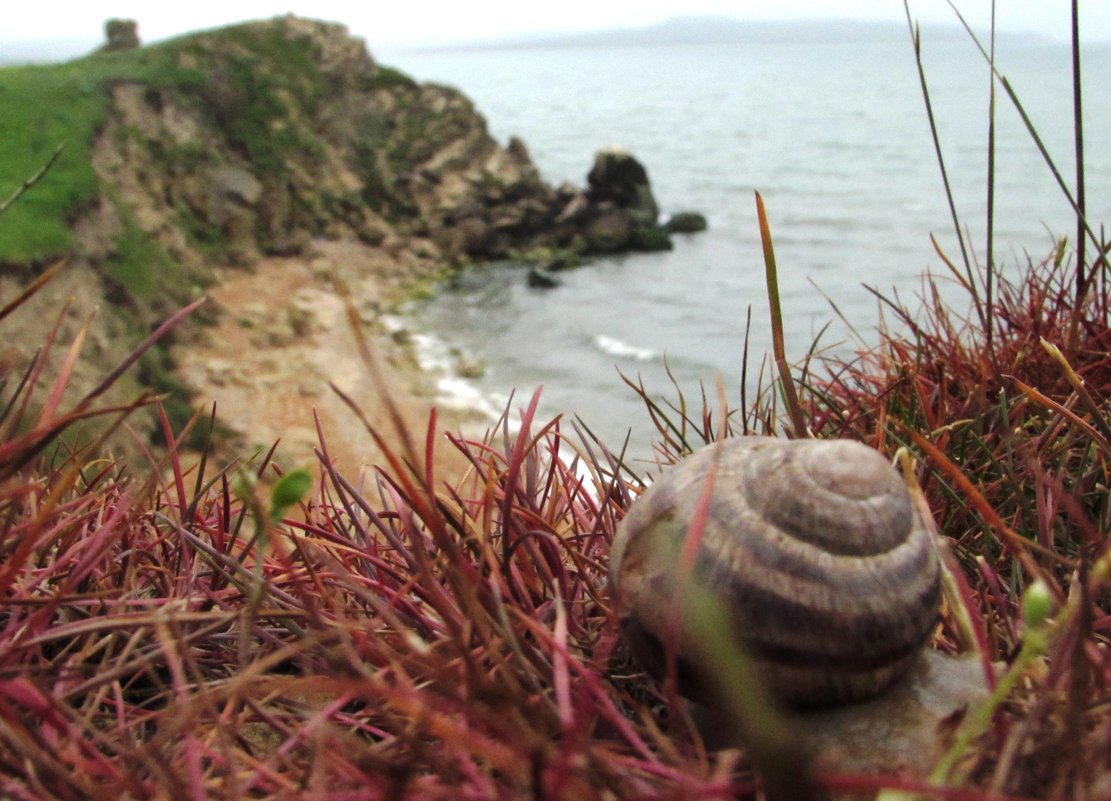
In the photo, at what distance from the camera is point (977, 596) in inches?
62.6

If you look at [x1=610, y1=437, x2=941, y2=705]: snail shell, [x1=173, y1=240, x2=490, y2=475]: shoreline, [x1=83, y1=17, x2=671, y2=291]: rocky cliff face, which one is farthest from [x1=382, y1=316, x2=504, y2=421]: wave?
[x1=610, y1=437, x2=941, y2=705]: snail shell

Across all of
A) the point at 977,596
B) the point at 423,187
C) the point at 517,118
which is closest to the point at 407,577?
the point at 977,596

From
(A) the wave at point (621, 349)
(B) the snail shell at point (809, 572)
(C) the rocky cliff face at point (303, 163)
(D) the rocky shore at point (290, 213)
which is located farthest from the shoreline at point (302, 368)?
(B) the snail shell at point (809, 572)

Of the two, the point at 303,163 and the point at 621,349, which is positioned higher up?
the point at 303,163

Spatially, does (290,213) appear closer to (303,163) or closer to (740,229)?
(303,163)

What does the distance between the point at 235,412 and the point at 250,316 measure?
13.3 ft

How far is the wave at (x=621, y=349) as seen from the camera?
22.0 m

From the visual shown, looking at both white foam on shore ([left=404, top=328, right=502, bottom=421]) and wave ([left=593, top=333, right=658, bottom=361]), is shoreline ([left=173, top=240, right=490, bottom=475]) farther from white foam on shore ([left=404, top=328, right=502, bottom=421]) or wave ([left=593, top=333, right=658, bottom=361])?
wave ([left=593, top=333, right=658, bottom=361])

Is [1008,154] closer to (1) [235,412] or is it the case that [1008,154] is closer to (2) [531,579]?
(1) [235,412]

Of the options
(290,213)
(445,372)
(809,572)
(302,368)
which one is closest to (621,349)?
(445,372)

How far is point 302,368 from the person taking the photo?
16.3 meters

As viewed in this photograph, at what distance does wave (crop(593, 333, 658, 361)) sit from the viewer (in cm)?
2202

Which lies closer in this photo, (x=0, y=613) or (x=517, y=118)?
(x=0, y=613)

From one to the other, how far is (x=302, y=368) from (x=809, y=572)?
16.1 m
